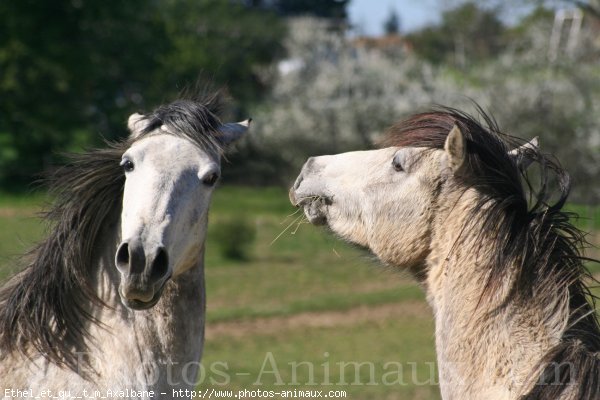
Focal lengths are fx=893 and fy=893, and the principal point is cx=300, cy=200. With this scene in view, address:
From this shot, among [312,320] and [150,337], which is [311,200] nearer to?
[150,337]

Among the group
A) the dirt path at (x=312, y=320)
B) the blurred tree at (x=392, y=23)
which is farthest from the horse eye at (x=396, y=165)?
the blurred tree at (x=392, y=23)

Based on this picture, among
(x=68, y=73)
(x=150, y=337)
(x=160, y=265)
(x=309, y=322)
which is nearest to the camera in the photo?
(x=160, y=265)

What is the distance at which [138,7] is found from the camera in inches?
1339

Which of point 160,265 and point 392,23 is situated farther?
point 392,23

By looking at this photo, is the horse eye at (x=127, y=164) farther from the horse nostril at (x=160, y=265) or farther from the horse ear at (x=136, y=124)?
the horse nostril at (x=160, y=265)

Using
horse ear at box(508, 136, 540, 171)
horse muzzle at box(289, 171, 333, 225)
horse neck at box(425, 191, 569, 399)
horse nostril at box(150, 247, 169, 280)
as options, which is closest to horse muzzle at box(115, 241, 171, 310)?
horse nostril at box(150, 247, 169, 280)

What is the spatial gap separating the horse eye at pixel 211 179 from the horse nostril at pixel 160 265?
55 centimetres

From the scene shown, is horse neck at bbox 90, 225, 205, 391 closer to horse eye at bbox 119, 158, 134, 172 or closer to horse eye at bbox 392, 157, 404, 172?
horse eye at bbox 119, 158, 134, 172

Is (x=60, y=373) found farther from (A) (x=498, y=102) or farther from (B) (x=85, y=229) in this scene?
(A) (x=498, y=102)

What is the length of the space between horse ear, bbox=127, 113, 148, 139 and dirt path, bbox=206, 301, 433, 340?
1063 centimetres

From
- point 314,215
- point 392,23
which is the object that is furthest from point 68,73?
point 392,23

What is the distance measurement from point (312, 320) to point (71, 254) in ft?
42.1

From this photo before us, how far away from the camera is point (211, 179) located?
185 inches

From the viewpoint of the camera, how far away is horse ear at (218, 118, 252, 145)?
5.04 m
